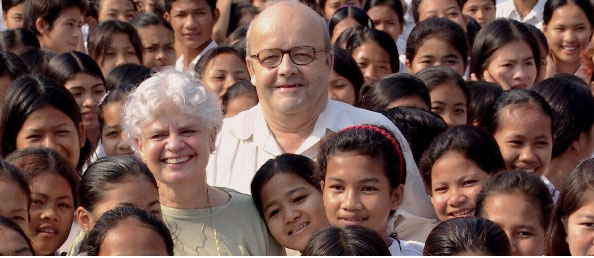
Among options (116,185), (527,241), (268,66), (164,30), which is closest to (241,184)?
(268,66)

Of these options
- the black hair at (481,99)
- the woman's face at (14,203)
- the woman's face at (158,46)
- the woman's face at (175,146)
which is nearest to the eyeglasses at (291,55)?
the woman's face at (175,146)

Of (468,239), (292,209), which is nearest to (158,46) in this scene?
(292,209)

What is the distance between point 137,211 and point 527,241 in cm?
145

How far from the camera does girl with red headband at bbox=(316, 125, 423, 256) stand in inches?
181

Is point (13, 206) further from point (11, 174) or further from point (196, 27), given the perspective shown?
point (196, 27)

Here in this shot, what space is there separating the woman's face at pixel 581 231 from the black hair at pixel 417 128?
135 centimetres

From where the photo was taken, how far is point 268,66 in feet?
17.8

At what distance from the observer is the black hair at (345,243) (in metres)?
3.87

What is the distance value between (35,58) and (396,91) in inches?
85.3

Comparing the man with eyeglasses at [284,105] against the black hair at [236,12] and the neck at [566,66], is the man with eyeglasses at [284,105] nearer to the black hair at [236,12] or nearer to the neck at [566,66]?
the neck at [566,66]

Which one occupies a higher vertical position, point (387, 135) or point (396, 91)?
point (396, 91)

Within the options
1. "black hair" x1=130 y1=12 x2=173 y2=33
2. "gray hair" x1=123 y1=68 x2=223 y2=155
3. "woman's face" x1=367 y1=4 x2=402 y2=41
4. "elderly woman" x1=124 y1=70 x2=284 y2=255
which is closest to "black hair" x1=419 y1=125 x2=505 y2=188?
"elderly woman" x1=124 y1=70 x2=284 y2=255

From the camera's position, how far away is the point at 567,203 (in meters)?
4.44

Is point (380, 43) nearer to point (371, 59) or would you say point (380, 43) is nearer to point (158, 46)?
point (371, 59)
